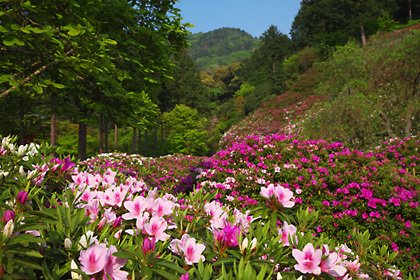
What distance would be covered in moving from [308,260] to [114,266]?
0.82m

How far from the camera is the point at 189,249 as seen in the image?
1.35 meters

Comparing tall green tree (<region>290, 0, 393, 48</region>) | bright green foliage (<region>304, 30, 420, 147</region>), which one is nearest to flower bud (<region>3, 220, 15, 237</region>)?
bright green foliage (<region>304, 30, 420, 147</region>)

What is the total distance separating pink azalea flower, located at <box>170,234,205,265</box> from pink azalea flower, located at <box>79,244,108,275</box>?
346 mm

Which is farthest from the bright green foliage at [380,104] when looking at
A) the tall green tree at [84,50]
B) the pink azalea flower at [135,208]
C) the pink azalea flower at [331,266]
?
the pink azalea flower at [135,208]

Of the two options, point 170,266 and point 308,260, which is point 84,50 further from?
point 308,260

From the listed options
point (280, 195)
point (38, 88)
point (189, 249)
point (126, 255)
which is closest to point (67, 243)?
point (126, 255)

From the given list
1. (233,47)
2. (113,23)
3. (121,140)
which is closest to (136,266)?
(113,23)

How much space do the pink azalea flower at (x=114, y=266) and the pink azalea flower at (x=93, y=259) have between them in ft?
0.07

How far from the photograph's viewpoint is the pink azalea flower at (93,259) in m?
1.10

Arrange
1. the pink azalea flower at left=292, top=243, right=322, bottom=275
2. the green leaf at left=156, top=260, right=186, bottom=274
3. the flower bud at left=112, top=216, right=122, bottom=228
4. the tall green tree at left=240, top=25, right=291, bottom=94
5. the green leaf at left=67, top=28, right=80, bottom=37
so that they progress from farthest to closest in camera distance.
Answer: the tall green tree at left=240, top=25, right=291, bottom=94, the green leaf at left=67, top=28, right=80, bottom=37, the flower bud at left=112, top=216, right=122, bottom=228, the pink azalea flower at left=292, top=243, right=322, bottom=275, the green leaf at left=156, top=260, right=186, bottom=274

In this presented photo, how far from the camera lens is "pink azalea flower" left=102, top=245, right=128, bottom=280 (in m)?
1.12

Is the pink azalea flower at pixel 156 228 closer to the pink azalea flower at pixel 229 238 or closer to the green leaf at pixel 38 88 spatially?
the pink azalea flower at pixel 229 238

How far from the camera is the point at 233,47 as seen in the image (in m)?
190

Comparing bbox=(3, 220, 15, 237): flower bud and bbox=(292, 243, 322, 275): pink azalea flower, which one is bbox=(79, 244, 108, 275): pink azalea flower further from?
bbox=(292, 243, 322, 275): pink azalea flower
